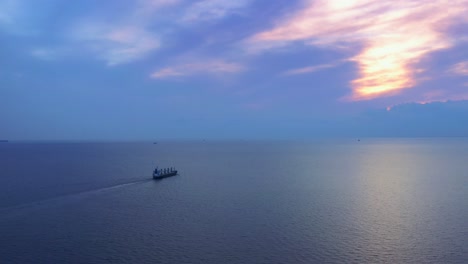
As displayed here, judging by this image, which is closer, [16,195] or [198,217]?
[198,217]

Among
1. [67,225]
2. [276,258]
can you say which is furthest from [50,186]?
[276,258]

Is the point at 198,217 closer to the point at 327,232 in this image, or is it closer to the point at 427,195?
the point at 327,232

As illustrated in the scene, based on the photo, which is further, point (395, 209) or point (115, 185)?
point (115, 185)

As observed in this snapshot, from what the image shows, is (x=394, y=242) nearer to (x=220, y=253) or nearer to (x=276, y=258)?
(x=276, y=258)

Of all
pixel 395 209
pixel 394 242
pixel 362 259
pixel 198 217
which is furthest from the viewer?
pixel 395 209

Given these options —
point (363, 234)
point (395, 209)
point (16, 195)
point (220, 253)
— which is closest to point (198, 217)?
point (220, 253)

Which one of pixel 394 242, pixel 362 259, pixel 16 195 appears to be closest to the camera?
pixel 362 259

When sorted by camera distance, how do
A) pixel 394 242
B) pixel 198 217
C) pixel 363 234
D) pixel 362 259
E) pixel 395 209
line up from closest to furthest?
pixel 362 259
pixel 394 242
pixel 363 234
pixel 198 217
pixel 395 209

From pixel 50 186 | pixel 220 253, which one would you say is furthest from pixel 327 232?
pixel 50 186

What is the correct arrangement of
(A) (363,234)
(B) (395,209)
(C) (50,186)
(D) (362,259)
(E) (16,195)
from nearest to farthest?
(D) (362,259)
(A) (363,234)
(B) (395,209)
(E) (16,195)
(C) (50,186)
